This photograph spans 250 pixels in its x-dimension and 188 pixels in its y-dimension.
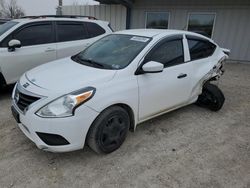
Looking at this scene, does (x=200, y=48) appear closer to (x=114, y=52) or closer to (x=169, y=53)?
(x=169, y=53)

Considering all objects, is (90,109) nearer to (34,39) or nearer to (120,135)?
(120,135)

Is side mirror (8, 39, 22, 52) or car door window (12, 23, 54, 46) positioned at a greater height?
car door window (12, 23, 54, 46)

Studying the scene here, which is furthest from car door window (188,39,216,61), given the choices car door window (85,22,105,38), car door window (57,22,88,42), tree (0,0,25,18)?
tree (0,0,25,18)

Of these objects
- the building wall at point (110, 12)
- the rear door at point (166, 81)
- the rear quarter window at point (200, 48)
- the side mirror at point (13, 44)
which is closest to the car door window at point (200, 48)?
the rear quarter window at point (200, 48)

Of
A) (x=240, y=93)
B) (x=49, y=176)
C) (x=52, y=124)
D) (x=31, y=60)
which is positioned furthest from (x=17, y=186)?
(x=240, y=93)

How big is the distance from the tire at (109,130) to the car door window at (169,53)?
94cm

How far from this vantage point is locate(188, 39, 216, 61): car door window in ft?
12.5

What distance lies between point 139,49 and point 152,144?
1.41 metres

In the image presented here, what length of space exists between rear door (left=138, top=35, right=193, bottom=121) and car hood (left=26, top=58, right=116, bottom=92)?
0.59 m

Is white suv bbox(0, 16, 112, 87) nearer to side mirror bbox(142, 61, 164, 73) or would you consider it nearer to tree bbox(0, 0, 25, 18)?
side mirror bbox(142, 61, 164, 73)

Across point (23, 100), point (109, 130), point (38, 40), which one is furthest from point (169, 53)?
point (38, 40)

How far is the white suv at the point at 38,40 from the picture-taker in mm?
4312

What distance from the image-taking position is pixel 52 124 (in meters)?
2.31

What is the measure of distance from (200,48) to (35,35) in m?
3.53
